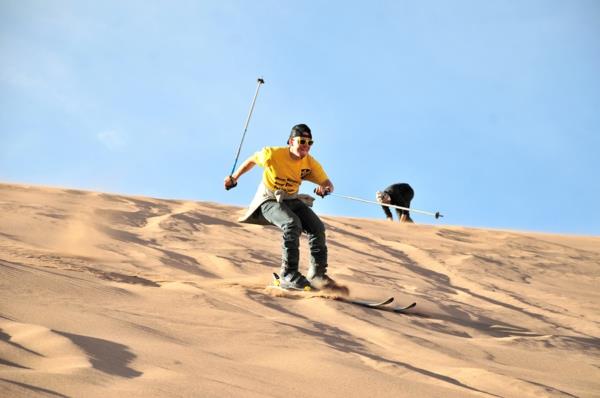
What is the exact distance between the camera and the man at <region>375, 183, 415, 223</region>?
13046mm

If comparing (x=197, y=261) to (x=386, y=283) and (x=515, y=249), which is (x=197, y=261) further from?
(x=515, y=249)

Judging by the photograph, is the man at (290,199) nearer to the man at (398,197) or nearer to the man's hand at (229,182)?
the man's hand at (229,182)

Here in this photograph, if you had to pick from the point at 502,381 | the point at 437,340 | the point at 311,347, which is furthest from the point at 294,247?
the point at 502,381

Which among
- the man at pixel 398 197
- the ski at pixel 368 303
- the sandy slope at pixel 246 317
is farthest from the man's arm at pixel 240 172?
the man at pixel 398 197

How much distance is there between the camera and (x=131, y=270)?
4.78 metres

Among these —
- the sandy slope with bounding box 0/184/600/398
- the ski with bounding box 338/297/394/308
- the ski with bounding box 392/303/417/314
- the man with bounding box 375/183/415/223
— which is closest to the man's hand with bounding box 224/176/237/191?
the sandy slope with bounding box 0/184/600/398

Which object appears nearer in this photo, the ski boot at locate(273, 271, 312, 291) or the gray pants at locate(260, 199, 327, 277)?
the ski boot at locate(273, 271, 312, 291)

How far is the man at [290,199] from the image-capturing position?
5141mm

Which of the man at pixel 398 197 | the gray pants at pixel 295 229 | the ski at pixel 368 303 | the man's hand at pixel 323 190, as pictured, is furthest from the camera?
the man at pixel 398 197

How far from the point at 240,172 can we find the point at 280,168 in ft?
1.41

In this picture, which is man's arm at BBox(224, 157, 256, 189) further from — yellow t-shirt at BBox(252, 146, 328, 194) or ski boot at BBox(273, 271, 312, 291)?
ski boot at BBox(273, 271, 312, 291)

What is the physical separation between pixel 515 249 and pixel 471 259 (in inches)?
61.4

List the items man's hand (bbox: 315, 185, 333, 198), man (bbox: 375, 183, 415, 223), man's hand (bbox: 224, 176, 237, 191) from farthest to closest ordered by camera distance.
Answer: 1. man (bbox: 375, 183, 415, 223)
2. man's hand (bbox: 315, 185, 333, 198)
3. man's hand (bbox: 224, 176, 237, 191)

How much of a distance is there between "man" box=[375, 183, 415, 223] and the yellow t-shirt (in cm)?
760
